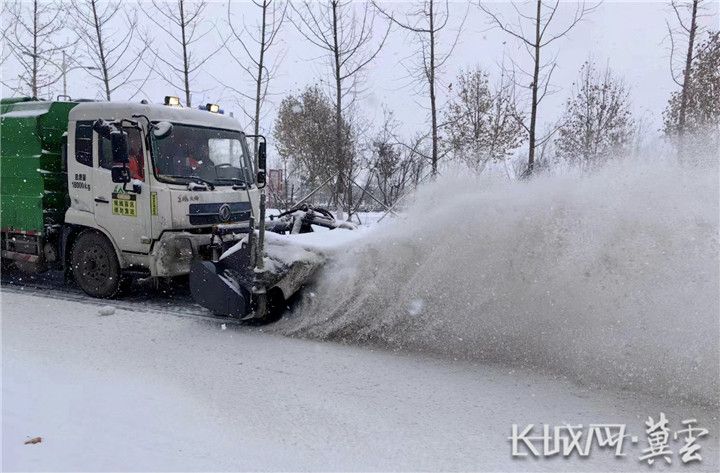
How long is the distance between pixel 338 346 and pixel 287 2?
40.2 feet

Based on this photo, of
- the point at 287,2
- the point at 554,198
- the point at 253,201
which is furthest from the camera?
the point at 287,2

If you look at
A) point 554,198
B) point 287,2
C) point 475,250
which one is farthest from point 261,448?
point 287,2

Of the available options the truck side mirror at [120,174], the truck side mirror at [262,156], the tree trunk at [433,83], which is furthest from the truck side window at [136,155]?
the tree trunk at [433,83]

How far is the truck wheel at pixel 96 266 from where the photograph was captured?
7789mm

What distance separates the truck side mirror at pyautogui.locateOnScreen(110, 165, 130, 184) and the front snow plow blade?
1.71 meters

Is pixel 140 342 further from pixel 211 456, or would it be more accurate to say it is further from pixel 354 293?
pixel 211 456

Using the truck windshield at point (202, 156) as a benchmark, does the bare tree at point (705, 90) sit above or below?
above

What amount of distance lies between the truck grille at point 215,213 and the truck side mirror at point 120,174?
866 mm

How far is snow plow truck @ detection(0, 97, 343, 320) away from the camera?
6285 mm

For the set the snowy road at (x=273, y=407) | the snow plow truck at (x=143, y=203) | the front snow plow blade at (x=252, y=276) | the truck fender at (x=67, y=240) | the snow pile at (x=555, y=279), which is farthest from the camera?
the truck fender at (x=67, y=240)

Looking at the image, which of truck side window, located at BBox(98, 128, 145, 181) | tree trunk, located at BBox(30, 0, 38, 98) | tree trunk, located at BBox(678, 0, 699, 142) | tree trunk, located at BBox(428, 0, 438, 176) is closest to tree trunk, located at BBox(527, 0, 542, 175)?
tree trunk, located at BBox(428, 0, 438, 176)

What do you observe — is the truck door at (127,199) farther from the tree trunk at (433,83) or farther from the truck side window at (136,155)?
the tree trunk at (433,83)

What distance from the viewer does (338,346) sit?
5.73 metres

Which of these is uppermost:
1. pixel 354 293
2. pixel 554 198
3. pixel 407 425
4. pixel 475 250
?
pixel 554 198
